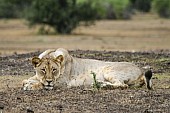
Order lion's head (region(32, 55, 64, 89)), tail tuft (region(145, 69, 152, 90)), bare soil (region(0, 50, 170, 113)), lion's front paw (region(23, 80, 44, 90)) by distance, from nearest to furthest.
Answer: bare soil (region(0, 50, 170, 113)) → tail tuft (region(145, 69, 152, 90)) → lion's head (region(32, 55, 64, 89)) → lion's front paw (region(23, 80, 44, 90))

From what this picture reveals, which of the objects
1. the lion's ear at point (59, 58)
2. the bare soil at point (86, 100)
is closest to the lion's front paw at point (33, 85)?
the bare soil at point (86, 100)

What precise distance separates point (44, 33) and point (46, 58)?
91.8ft

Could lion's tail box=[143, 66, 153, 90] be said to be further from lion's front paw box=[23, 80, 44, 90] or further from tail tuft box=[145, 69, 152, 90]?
lion's front paw box=[23, 80, 44, 90]

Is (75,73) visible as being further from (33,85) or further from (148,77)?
(148,77)

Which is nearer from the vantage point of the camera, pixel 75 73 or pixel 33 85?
pixel 33 85

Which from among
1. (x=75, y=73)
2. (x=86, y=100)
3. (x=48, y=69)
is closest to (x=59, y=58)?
(x=48, y=69)

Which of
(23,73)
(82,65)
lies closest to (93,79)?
(82,65)

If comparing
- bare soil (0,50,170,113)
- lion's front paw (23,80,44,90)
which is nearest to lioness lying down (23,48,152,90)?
lion's front paw (23,80,44,90)

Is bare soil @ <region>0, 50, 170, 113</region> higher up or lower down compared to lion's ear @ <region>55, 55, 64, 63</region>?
lower down

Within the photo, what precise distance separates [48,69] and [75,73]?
0.80 meters

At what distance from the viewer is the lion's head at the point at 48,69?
9.89 m

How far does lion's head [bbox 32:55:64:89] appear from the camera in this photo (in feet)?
32.4

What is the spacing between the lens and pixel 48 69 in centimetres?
989

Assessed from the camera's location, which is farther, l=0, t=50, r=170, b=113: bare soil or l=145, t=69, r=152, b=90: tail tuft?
l=145, t=69, r=152, b=90: tail tuft
